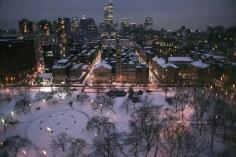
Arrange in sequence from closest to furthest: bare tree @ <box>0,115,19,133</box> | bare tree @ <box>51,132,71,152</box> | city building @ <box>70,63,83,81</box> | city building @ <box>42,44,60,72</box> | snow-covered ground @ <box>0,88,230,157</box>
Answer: bare tree @ <box>51,132,71,152</box>, snow-covered ground @ <box>0,88,230,157</box>, bare tree @ <box>0,115,19,133</box>, city building @ <box>70,63,83,81</box>, city building @ <box>42,44,60,72</box>

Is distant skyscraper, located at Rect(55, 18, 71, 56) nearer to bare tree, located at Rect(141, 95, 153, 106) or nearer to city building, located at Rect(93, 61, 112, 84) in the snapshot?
city building, located at Rect(93, 61, 112, 84)

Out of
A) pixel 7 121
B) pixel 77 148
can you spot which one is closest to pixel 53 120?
pixel 7 121

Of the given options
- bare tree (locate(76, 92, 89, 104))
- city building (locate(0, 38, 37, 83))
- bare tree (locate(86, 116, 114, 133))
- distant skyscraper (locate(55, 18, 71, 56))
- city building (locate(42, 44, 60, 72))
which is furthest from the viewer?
distant skyscraper (locate(55, 18, 71, 56))

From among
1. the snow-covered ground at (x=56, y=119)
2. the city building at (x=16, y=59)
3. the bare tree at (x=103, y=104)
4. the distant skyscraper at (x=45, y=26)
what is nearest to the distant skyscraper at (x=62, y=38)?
the distant skyscraper at (x=45, y=26)

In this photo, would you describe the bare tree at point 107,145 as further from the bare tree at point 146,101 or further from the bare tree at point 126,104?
the bare tree at point 146,101

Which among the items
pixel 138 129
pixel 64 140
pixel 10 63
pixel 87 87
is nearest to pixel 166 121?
pixel 138 129

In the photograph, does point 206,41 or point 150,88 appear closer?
point 150,88

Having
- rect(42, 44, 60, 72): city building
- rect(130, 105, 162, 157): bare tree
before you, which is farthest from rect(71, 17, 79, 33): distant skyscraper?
rect(130, 105, 162, 157): bare tree

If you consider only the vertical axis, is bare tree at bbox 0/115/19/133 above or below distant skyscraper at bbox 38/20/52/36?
below

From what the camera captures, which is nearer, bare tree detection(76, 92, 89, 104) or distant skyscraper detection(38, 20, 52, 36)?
bare tree detection(76, 92, 89, 104)

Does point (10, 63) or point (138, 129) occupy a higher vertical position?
point (10, 63)

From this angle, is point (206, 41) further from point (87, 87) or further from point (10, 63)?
point (10, 63)
